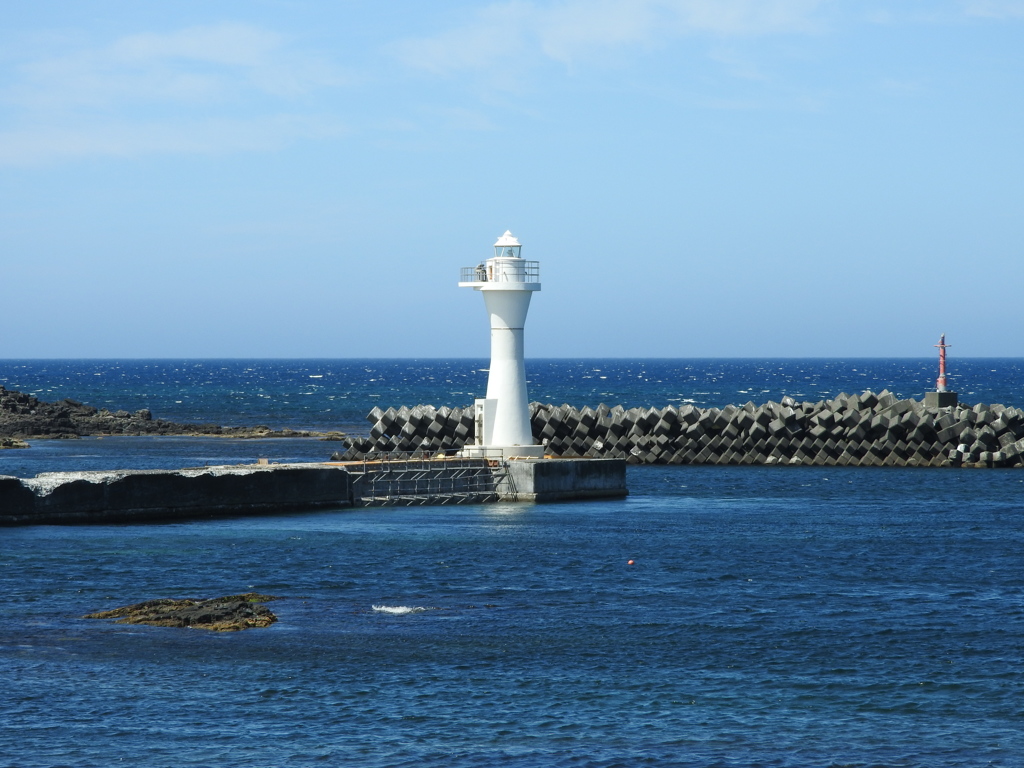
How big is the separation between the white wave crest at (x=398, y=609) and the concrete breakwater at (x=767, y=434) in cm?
2292

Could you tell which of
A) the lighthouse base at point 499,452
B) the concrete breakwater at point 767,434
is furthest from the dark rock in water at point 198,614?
the concrete breakwater at point 767,434

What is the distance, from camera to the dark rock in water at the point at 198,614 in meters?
18.7

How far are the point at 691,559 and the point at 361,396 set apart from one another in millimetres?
90603

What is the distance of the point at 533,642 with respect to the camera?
18141 millimetres

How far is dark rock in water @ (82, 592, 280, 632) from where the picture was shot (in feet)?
61.3

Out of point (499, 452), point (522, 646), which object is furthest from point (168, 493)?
point (522, 646)

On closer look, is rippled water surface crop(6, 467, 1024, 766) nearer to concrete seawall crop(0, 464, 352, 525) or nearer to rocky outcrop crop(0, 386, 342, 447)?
concrete seawall crop(0, 464, 352, 525)

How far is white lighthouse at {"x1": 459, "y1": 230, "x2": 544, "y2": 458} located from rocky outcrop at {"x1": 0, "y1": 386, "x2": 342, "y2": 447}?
28095mm

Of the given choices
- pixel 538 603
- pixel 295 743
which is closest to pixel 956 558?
pixel 538 603

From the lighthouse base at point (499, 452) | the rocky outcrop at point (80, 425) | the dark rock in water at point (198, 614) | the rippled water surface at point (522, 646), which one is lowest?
the rippled water surface at point (522, 646)

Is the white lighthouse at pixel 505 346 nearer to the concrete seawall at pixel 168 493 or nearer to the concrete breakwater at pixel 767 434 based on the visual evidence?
the concrete seawall at pixel 168 493

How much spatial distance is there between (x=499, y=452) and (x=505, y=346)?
258cm

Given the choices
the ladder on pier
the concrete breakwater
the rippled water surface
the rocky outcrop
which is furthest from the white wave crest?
the rocky outcrop

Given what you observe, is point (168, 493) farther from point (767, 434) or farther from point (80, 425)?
point (80, 425)
